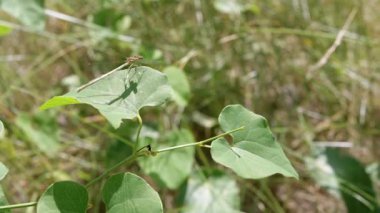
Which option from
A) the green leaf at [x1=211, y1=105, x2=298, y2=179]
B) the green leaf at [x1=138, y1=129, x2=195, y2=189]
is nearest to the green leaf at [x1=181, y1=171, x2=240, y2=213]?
the green leaf at [x1=138, y1=129, x2=195, y2=189]

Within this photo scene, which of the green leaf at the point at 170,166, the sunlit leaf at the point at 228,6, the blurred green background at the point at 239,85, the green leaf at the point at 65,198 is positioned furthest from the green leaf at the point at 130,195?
the sunlit leaf at the point at 228,6

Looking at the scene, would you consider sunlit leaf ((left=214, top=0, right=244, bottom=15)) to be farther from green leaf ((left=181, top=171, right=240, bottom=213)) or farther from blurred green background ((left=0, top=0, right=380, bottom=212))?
green leaf ((left=181, top=171, right=240, bottom=213))

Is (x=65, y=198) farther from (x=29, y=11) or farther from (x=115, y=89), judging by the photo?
(x=29, y=11)

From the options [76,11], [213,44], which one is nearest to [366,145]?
[213,44]

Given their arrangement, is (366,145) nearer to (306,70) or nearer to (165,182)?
(306,70)

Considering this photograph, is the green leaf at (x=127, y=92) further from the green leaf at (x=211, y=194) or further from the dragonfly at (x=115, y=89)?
the green leaf at (x=211, y=194)

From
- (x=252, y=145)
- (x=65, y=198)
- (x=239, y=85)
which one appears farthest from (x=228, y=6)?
(x=65, y=198)
